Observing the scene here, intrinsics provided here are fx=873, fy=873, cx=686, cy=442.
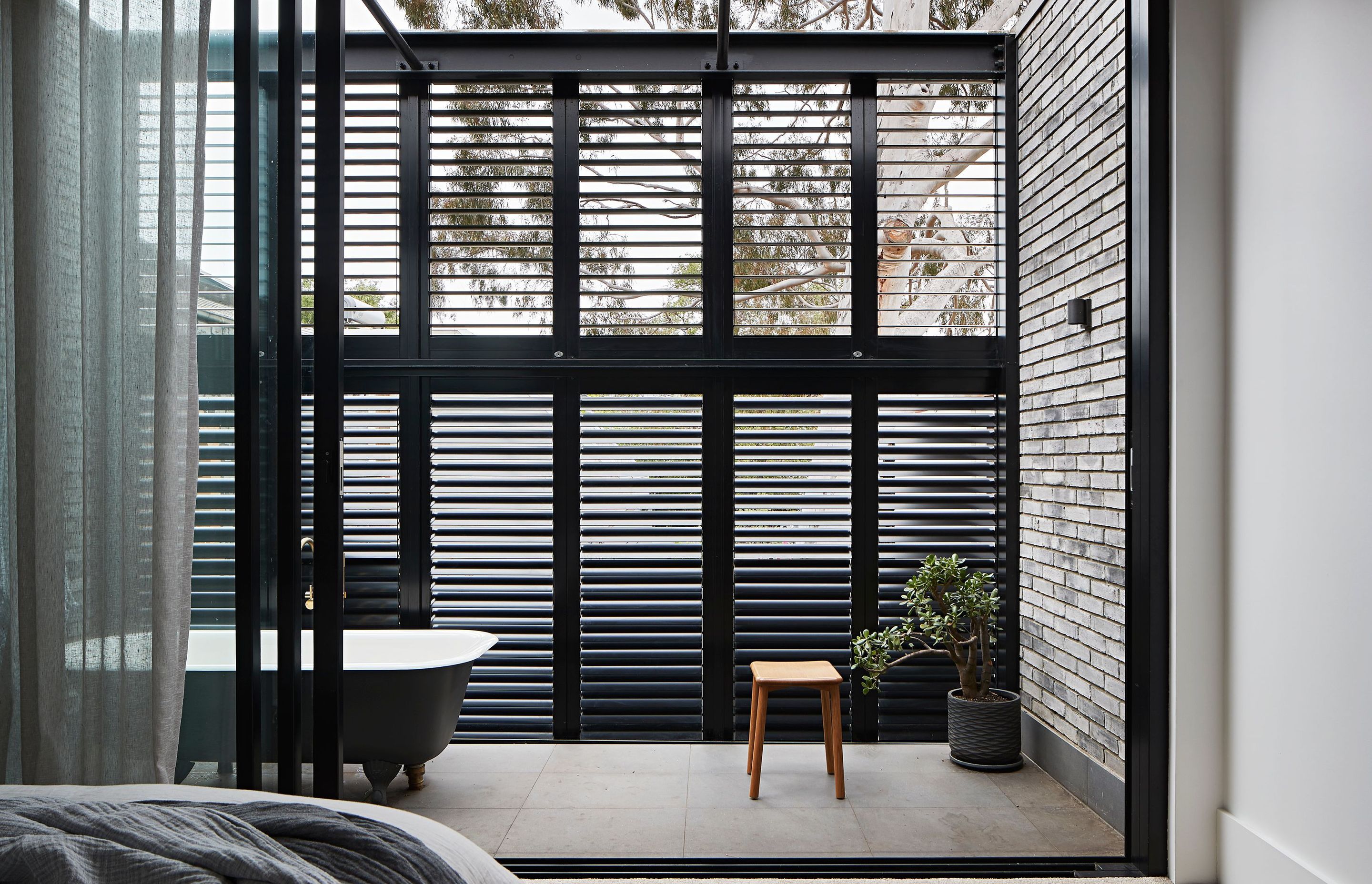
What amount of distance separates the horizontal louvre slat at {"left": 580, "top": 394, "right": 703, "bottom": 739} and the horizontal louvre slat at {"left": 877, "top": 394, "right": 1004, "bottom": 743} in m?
0.83

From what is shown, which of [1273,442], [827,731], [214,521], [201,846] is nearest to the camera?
[201,846]

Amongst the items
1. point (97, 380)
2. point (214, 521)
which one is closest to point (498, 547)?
point (214, 521)

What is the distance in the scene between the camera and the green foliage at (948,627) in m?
3.49

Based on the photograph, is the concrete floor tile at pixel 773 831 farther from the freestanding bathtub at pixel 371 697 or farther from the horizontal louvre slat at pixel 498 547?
the horizontal louvre slat at pixel 498 547

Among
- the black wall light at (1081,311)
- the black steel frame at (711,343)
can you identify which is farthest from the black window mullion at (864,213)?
the black wall light at (1081,311)

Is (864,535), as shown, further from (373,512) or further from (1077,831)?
(373,512)

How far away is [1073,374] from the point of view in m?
3.25

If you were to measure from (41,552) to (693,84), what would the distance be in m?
3.07

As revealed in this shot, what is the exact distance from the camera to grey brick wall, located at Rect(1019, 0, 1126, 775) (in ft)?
9.53

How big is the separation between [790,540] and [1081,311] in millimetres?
1498

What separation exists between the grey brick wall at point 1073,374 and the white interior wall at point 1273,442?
392mm

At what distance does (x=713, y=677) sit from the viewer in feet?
12.5

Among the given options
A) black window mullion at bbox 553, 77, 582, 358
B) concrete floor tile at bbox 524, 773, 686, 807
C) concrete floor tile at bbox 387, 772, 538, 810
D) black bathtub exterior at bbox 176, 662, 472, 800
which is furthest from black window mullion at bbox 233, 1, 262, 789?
black window mullion at bbox 553, 77, 582, 358

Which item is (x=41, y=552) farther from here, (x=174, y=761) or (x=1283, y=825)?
(x=1283, y=825)
